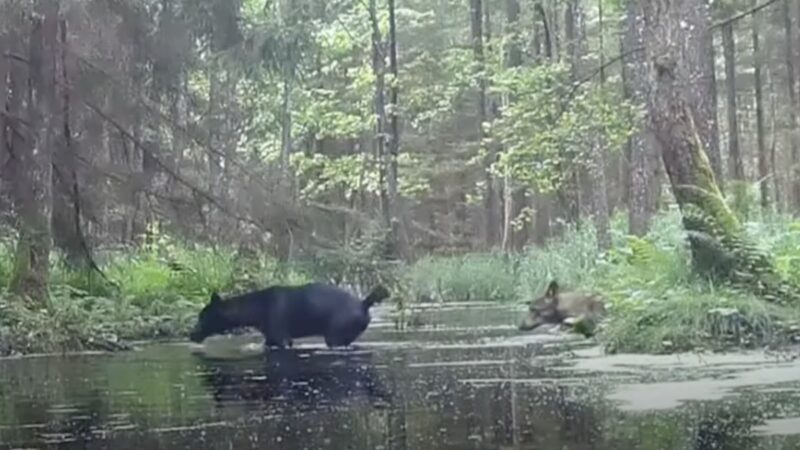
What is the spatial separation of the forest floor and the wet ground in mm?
679

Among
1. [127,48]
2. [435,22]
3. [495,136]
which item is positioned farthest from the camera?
[435,22]

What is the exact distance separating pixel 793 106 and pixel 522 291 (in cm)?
1622

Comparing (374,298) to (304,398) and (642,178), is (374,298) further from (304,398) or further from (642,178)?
(642,178)

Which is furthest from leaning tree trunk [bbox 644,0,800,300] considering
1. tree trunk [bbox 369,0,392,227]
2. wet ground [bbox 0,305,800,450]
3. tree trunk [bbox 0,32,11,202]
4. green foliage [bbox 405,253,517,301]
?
tree trunk [bbox 369,0,392,227]

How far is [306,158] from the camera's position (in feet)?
113

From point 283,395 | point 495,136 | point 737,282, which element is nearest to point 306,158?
point 495,136

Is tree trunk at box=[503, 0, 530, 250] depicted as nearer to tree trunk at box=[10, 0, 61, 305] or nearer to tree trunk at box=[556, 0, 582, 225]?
tree trunk at box=[556, 0, 582, 225]

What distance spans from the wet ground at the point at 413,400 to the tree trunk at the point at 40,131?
139 centimetres

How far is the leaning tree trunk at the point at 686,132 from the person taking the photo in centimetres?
1182

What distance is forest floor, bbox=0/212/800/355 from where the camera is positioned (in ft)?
35.7

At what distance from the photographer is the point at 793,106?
35.5 metres

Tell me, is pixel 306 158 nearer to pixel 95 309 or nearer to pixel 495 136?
pixel 495 136

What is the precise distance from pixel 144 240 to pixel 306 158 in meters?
18.9

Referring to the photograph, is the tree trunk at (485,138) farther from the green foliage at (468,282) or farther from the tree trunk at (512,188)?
the green foliage at (468,282)
